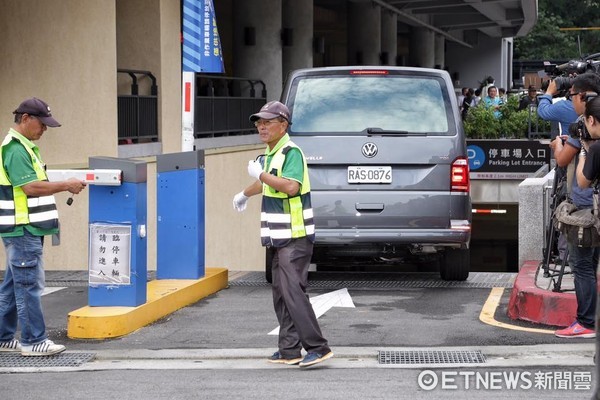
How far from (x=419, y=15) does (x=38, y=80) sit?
3320cm

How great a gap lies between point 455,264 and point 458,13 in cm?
3609

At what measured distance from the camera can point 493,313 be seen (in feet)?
35.0

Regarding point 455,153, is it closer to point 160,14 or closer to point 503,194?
point 160,14

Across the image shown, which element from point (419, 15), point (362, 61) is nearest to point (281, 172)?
point (362, 61)

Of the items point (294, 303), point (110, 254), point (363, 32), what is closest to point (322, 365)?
point (294, 303)

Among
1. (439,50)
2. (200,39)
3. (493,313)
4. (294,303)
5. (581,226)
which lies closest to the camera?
(294,303)

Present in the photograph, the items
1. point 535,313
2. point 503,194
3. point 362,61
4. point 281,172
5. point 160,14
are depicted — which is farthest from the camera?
point 362,61

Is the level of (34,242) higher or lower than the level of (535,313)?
higher

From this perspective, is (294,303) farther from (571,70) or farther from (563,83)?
(571,70)

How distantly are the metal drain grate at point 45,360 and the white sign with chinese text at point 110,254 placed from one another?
3.65 feet

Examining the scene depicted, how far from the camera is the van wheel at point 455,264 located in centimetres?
1300

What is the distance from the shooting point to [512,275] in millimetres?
13883

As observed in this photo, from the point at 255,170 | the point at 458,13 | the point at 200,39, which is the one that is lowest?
the point at 255,170

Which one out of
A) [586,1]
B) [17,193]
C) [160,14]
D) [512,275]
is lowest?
[512,275]
